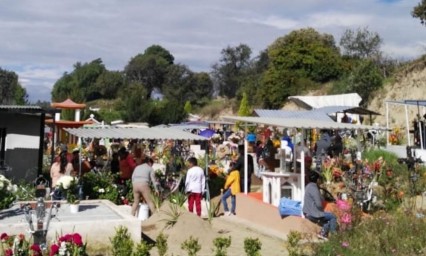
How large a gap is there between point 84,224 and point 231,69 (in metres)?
75.8

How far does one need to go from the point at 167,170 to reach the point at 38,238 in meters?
9.67

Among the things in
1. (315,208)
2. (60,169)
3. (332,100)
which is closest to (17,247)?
(315,208)

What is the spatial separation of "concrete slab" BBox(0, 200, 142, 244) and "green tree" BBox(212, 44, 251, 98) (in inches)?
2874

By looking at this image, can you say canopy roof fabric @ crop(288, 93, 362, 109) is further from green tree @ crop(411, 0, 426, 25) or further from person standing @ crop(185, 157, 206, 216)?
person standing @ crop(185, 157, 206, 216)

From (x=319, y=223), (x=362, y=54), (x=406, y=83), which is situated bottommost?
(x=319, y=223)

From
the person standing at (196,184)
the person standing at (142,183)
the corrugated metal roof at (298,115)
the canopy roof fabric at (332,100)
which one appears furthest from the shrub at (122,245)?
the canopy roof fabric at (332,100)

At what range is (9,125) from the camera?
48.5 feet

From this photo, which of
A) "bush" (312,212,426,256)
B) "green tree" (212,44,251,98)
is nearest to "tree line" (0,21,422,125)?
"green tree" (212,44,251,98)

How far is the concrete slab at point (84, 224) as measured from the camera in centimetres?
794

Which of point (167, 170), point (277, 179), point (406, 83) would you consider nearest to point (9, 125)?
point (167, 170)

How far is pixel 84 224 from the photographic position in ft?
26.8

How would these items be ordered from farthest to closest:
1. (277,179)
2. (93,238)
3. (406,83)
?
(406,83)
(277,179)
(93,238)

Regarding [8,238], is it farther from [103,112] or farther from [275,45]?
[103,112]

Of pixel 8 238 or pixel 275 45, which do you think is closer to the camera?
pixel 8 238
